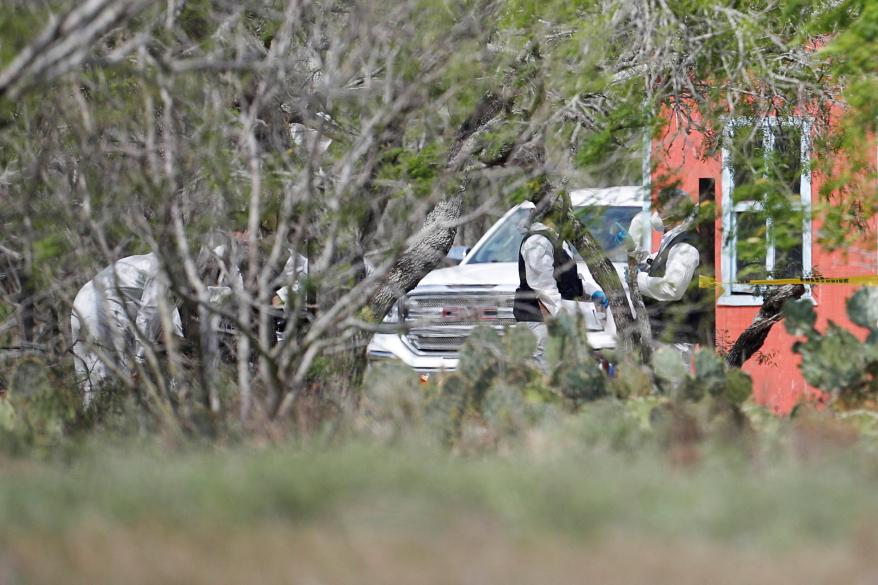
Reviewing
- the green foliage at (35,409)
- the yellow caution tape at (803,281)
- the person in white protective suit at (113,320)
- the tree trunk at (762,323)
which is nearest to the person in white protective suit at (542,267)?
the yellow caution tape at (803,281)

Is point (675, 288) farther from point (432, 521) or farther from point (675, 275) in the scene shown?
point (432, 521)

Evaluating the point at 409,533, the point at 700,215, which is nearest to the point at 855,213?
the point at 700,215

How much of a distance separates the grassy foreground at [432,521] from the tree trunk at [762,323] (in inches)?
247

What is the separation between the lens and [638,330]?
10.2 m

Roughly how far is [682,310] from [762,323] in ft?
6.19

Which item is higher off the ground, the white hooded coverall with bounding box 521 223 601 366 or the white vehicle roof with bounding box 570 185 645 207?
the white vehicle roof with bounding box 570 185 645 207

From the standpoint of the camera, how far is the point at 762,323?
11219 millimetres

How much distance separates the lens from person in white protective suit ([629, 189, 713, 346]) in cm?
965

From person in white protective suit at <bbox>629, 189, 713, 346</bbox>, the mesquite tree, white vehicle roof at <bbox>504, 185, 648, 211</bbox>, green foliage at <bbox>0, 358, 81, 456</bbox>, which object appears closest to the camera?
the mesquite tree

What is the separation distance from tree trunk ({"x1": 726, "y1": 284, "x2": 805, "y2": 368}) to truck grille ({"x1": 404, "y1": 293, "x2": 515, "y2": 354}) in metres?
1.98

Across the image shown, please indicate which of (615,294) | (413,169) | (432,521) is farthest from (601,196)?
(432,521)

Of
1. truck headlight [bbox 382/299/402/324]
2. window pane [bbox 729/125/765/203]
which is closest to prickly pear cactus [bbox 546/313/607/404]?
window pane [bbox 729/125/765/203]

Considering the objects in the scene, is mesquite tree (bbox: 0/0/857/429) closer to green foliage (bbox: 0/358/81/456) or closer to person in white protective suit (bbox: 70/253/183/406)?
person in white protective suit (bbox: 70/253/183/406)

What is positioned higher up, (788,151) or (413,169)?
(413,169)
